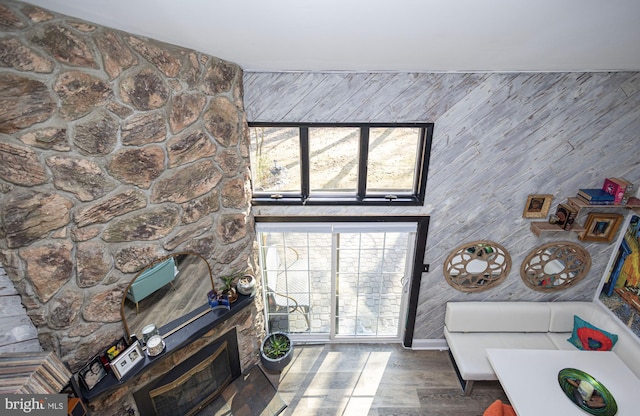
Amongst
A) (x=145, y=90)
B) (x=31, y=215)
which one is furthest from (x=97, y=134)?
(x=31, y=215)

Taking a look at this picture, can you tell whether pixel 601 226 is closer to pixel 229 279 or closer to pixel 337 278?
pixel 337 278

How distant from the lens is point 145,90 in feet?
6.82

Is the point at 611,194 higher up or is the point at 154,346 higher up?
the point at 611,194

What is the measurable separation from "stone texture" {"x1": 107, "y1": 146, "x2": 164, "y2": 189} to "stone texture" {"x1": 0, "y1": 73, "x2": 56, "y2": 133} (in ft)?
1.37

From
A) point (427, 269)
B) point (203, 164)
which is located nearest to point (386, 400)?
point (427, 269)

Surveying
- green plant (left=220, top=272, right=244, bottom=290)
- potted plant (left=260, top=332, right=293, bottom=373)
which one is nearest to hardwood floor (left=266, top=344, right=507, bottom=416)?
potted plant (left=260, top=332, right=293, bottom=373)

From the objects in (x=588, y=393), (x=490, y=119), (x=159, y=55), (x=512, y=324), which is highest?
(x=159, y=55)

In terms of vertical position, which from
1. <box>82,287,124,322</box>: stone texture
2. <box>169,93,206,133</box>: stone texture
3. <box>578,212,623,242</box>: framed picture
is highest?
<box>169,93,206,133</box>: stone texture

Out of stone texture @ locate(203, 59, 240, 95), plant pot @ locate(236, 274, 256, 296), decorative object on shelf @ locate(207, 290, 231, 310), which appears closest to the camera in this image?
stone texture @ locate(203, 59, 240, 95)

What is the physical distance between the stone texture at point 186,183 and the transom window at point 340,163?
2.03 ft

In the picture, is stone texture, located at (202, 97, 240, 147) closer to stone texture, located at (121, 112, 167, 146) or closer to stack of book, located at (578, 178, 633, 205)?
stone texture, located at (121, 112, 167, 146)

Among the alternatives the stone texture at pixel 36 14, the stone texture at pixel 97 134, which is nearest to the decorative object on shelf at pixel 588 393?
the stone texture at pixel 97 134

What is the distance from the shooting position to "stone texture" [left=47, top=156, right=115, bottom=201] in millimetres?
1844

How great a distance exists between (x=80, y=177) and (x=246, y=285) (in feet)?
5.40
